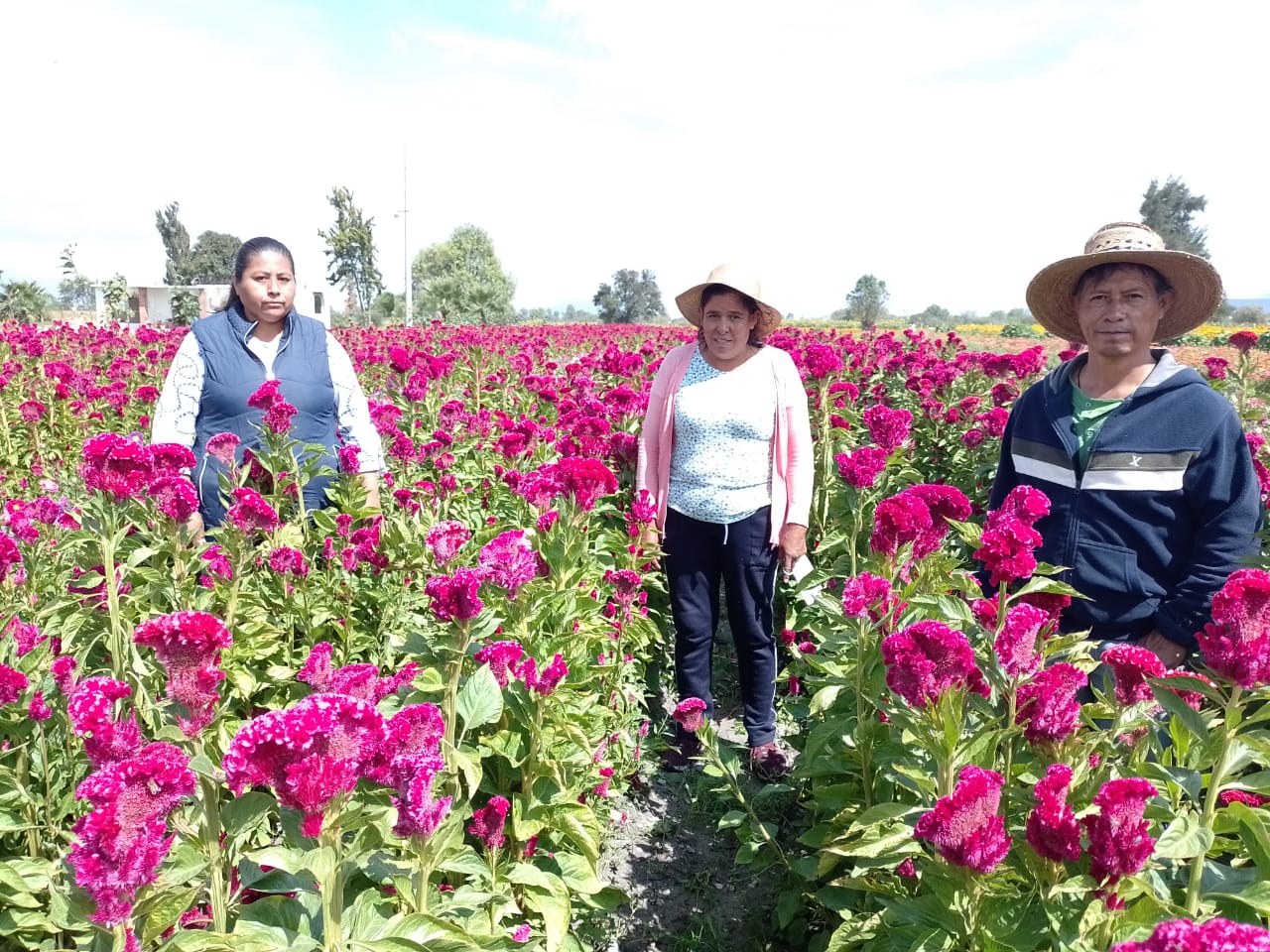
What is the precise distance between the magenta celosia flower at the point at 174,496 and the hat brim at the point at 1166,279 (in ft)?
10.5

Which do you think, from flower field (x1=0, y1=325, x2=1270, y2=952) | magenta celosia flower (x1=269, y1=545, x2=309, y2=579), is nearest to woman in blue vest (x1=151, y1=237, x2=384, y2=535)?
flower field (x1=0, y1=325, x2=1270, y2=952)

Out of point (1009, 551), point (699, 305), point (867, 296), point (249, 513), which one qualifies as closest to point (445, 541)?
point (249, 513)

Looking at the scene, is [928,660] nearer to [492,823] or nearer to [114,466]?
[492,823]

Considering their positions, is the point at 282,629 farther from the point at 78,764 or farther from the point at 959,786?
the point at 959,786

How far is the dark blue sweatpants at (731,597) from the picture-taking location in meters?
3.95

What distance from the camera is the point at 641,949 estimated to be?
10.0 feet

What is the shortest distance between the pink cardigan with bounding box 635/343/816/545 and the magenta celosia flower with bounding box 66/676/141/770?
273 cm

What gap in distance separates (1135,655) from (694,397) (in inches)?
94.6

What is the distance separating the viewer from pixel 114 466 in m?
2.26

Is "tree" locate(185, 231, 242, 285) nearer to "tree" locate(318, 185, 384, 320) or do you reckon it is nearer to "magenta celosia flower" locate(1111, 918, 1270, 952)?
"tree" locate(318, 185, 384, 320)

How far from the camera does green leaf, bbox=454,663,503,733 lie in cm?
206

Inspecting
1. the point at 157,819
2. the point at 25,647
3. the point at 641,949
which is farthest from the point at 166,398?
the point at 641,949

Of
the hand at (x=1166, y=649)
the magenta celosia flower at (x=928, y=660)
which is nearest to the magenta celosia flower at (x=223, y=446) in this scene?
the magenta celosia flower at (x=928, y=660)

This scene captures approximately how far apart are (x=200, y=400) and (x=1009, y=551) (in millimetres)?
3582
